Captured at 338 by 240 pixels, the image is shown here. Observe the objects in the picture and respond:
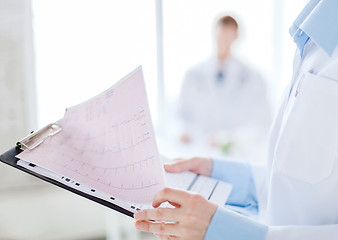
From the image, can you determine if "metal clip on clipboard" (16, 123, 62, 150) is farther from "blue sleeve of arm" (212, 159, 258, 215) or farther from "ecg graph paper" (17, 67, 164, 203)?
"blue sleeve of arm" (212, 159, 258, 215)

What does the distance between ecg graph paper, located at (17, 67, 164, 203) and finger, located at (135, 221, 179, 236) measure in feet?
0.15

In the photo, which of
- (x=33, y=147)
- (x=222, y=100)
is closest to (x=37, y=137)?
(x=33, y=147)

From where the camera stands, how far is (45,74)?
2.46 meters

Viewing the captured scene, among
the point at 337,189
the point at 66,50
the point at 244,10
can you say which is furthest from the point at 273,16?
the point at 337,189

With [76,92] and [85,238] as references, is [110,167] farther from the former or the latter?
[76,92]

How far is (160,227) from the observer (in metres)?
0.68

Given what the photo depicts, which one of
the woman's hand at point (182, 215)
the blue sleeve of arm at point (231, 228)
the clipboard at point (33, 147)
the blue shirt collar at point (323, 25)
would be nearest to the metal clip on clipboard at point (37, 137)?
the clipboard at point (33, 147)

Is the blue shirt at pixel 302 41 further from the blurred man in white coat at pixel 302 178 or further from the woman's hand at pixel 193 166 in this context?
the woman's hand at pixel 193 166

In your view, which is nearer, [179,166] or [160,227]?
[160,227]

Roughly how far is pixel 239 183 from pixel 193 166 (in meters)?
0.13

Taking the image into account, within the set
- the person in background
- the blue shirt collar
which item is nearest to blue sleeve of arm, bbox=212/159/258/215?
the blue shirt collar

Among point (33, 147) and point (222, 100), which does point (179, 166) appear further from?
point (222, 100)

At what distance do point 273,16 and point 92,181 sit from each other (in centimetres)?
294

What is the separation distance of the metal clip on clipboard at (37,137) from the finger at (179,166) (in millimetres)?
286
